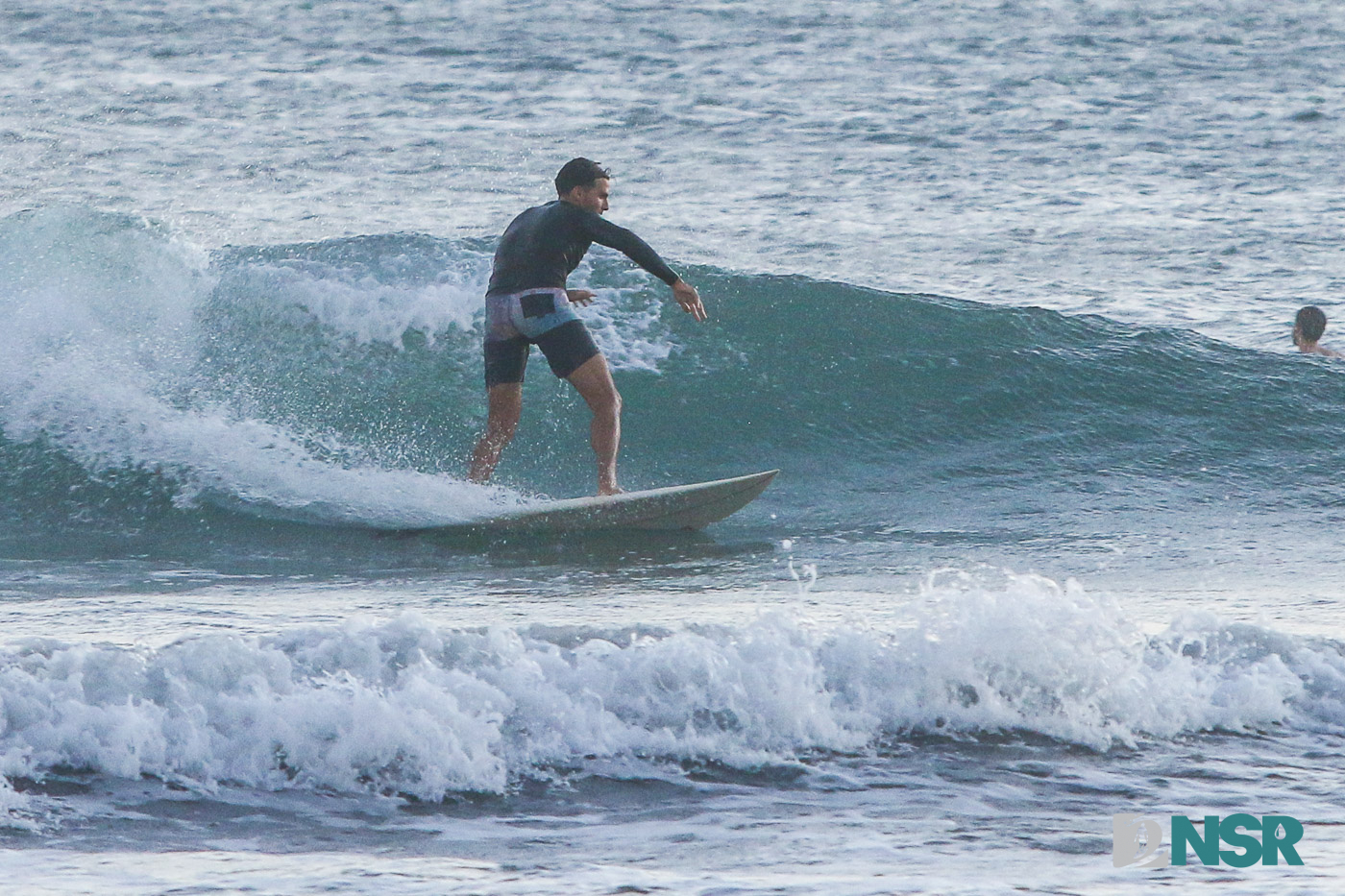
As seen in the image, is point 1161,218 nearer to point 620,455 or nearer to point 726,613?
point 620,455

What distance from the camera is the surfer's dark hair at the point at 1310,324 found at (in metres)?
10.2

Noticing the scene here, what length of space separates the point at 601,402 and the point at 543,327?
408mm

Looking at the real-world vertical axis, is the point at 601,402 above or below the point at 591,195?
below

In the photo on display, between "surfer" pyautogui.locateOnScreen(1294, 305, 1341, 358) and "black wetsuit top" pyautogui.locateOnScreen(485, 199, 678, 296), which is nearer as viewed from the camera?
"black wetsuit top" pyautogui.locateOnScreen(485, 199, 678, 296)

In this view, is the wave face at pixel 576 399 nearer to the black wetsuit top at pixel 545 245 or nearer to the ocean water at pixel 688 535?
the ocean water at pixel 688 535

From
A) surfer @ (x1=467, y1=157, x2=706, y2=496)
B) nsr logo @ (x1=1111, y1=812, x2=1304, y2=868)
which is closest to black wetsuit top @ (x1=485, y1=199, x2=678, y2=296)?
surfer @ (x1=467, y1=157, x2=706, y2=496)

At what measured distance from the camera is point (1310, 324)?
10297 millimetres

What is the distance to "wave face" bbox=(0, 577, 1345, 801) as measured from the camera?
442 cm

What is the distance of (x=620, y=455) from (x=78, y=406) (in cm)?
289

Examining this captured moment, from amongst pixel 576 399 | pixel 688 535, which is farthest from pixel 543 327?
pixel 576 399

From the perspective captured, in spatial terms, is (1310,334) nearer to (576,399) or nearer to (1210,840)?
(576,399)

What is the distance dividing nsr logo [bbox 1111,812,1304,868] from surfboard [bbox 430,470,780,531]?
3.12 meters

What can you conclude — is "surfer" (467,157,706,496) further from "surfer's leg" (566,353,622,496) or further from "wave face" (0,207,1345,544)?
"wave face" (0,207,1345,544)

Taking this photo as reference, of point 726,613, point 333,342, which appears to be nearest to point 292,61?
point 333,342
